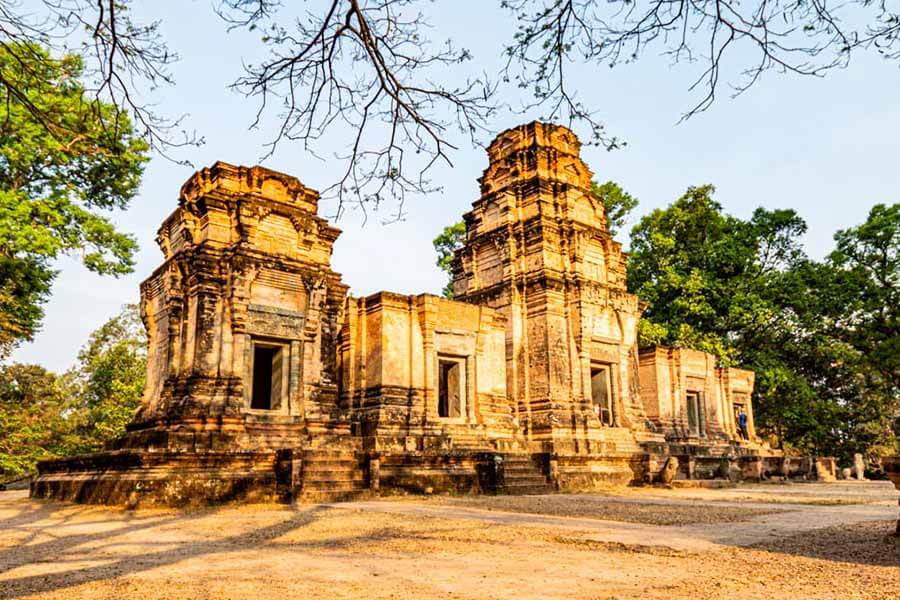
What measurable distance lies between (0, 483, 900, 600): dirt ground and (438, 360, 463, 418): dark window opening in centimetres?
737

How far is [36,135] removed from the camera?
57.7 ft

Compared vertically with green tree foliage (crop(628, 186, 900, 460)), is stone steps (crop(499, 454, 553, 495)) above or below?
below

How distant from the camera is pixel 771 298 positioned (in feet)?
91.7

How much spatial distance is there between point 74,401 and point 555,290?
25523 millimetres

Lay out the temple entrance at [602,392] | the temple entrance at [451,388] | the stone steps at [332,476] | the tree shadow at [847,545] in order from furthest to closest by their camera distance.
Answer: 1. the temple entrance at [602,392]
2. the temple entrance at [451,388]
3. the stone steps at [332,476]
4. the tree shadow at [847,545]

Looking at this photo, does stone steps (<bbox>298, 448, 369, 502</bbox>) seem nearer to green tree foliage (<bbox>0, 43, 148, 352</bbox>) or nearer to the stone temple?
the stone temple

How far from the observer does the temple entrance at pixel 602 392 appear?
63.3 feet

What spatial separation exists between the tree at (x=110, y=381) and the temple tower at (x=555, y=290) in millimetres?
14681

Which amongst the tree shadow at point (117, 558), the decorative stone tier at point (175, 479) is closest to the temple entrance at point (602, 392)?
the decorative stone tier at point (175, 479)

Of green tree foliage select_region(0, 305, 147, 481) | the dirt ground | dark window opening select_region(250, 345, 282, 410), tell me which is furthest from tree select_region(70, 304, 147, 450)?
the dirt ground

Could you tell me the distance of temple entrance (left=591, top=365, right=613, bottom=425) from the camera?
63.3ft

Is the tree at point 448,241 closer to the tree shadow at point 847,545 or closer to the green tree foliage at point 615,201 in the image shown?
the green tree foliage at point 615,201

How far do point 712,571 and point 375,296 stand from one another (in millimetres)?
12391

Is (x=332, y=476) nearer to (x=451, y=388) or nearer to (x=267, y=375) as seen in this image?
(x=267, y=375)
